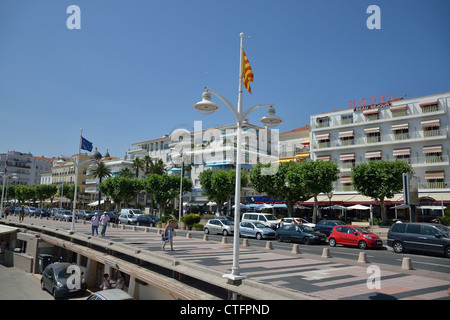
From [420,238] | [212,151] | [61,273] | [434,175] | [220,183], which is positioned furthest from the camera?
[212,151]

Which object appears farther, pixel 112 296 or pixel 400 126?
pixel 400 126

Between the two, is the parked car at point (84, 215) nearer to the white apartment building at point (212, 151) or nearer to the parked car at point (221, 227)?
the white apartment building at point (212, 151)

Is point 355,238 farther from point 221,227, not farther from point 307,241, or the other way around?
point 221,227

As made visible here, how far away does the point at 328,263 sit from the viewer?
553 inches

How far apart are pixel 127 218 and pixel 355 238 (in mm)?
30408

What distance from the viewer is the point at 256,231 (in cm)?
2703

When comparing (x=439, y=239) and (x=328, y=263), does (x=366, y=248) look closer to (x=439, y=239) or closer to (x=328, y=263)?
(x=439, y=239)

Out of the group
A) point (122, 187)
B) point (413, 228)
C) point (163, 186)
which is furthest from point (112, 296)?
point (122, 187)

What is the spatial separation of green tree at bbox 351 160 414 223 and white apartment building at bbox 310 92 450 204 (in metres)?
4.99

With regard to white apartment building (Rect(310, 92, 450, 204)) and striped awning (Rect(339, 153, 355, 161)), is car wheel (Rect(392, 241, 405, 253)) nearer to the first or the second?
white apartment building (Rect(310, 92, 450, 204))

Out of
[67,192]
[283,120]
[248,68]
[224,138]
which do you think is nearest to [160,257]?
[283,120]

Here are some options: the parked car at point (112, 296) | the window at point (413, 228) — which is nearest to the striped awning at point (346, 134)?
the window at point (413, 228)

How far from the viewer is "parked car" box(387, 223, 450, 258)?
17.0m
